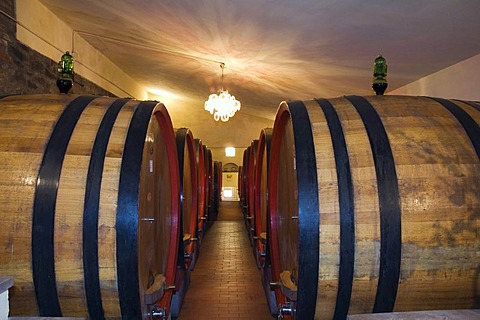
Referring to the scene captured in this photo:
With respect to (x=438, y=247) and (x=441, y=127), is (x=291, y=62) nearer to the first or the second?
(x=441, y=127)

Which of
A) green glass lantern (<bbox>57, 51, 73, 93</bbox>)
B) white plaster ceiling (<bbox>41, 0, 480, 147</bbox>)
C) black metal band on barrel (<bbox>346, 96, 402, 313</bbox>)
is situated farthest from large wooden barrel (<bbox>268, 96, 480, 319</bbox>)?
white plaster ceiling (<bbox>41, 0, 480, 147</bbox>)

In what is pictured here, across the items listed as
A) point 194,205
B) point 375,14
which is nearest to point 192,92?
point 194,205

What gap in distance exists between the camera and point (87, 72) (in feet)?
20.3

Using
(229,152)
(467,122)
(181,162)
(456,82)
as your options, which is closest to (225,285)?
(181,162)

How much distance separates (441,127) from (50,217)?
1.50 meters

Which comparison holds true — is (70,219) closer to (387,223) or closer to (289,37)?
(387,223)

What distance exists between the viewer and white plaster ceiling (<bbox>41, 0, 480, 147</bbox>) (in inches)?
111

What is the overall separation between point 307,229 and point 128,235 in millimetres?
633

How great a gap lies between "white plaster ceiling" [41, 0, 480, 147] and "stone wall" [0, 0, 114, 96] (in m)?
0.78

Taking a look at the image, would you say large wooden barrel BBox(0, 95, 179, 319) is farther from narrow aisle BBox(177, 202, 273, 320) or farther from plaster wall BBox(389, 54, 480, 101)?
plaster wall BBox(389, 54, 480, 101)

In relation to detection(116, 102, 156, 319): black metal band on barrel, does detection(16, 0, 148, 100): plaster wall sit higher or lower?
higher

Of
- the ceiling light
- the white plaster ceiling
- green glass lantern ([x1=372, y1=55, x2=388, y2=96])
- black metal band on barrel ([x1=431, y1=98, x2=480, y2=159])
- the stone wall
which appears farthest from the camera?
the ceiling light

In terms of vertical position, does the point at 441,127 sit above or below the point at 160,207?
above

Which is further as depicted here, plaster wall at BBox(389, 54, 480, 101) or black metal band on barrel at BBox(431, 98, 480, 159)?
plaster wall at BBox(389, 54, 480, 101)
